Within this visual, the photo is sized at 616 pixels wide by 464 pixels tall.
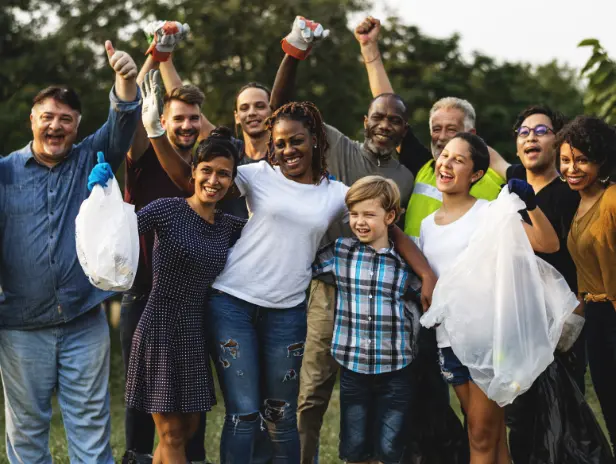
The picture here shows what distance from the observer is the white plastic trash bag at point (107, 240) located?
397cm

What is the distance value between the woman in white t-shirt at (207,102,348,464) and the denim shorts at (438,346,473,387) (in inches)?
28.2

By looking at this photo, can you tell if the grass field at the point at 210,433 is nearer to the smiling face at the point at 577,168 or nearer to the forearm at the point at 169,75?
the forearm at the point at 169,75

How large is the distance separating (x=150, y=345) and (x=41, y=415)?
27.3 inches

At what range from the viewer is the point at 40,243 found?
438 centimetres

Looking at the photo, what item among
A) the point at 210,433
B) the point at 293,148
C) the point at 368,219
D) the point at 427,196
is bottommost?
the point at 210,433

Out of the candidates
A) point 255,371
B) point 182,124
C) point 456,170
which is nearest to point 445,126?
point 456,170

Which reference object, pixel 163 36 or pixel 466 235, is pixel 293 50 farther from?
pixel 466 235

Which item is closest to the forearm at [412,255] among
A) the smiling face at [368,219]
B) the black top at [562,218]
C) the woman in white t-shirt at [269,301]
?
the smiling face at [368,219]

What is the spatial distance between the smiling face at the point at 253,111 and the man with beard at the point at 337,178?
0.14 metres

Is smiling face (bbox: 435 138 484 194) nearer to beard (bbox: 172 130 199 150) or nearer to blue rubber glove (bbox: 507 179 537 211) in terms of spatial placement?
blue rubber glove (bbox: 507 179 537 211)

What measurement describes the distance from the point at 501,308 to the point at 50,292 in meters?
2.20

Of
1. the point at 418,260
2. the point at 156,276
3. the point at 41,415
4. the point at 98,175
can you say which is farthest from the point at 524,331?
the point at 41,415

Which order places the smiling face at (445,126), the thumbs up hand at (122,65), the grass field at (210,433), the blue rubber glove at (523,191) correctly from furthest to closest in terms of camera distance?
the grass field at (210,433), the smiling face at (445,126), the thumbs up hand at (122,65), the blue rubber glove at (523,191)

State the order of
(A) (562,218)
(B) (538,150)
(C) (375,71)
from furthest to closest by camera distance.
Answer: (C) (375,71)
(B) (538,150)
(A) (562,218)
